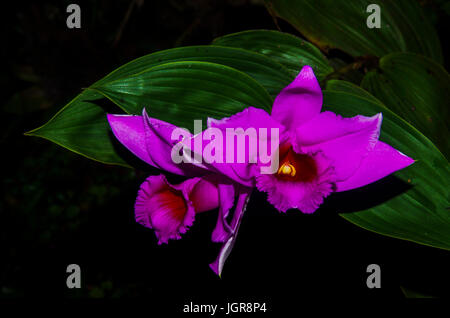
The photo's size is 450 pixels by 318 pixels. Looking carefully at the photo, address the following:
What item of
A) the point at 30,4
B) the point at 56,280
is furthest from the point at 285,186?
the point at 30,4

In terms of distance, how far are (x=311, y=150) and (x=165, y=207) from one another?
1.17ft

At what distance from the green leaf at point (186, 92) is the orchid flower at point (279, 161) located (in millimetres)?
53

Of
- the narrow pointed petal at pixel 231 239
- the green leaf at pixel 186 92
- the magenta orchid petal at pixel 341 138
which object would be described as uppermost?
the green leaf at pixel 186 92

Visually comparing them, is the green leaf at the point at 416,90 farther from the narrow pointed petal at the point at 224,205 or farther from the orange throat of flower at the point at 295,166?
the narrow pointed petal at the point at 224,205

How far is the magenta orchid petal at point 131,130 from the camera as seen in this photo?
0.83 metres

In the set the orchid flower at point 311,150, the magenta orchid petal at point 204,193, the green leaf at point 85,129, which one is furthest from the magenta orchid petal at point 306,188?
the green leaf at point 85,129

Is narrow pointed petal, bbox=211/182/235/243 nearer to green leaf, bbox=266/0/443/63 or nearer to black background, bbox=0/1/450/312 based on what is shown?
black background, bbox=0/1/450/312

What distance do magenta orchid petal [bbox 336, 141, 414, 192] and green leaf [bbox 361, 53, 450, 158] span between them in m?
0.39

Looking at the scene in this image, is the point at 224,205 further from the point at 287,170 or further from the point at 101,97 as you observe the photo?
the point at 101,97

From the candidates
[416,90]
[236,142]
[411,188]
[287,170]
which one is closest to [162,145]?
[236,142]

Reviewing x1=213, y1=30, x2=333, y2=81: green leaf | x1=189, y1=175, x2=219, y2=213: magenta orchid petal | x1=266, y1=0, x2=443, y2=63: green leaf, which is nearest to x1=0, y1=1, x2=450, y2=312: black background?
x1=266, y1=0, x2=443, y2=63: green leaf

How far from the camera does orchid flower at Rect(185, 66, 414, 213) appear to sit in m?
0.73

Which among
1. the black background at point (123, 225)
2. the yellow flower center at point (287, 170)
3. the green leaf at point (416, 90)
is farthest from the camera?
the black background at point (123, 225)

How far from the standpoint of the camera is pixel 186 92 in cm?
85
